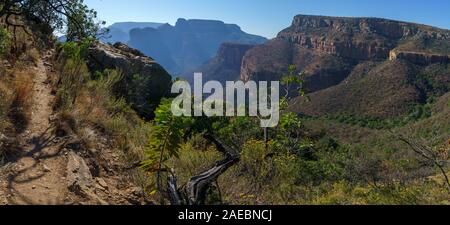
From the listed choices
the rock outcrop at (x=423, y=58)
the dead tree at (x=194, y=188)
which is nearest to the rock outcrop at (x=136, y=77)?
the dead tree at (x=194, y=188)

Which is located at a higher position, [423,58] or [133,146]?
[423,58]

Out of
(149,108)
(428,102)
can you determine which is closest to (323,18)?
(428,102)

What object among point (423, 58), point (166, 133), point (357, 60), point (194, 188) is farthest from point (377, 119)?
point (166, 133)

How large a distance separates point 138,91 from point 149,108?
0.76m

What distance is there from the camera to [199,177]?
4891 millimetres

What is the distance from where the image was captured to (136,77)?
12.8 m

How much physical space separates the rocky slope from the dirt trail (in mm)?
57473

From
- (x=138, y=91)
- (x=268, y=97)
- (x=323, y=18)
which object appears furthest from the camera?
(x=323, y=18)

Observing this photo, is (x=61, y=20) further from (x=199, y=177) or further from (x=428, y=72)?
(x=428, y=72)

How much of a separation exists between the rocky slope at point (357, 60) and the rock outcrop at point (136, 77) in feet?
158

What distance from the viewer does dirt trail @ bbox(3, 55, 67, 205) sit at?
3.86 metres

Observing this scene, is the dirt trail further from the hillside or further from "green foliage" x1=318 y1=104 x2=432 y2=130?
"green foliage" x1=318 y1=104 x2=432 y2=130

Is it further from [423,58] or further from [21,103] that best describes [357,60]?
[21,103]

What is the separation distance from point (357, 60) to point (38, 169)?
91.8m
